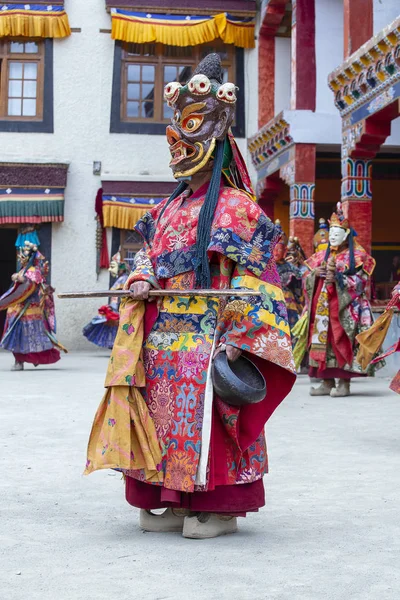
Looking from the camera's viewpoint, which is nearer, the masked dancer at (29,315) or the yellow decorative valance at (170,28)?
the masked dancer at (29,315)

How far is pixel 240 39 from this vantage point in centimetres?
1680

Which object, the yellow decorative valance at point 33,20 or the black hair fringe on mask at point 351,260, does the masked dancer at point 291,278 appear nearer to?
the black hair fringe on mask at point 351,260

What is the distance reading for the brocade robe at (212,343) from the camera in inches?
146

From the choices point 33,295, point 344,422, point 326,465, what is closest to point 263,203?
point 33,295

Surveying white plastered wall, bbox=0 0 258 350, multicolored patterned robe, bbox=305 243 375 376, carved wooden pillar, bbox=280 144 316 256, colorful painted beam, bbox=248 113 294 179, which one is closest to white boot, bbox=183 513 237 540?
multicolored patterned robe, bbox=305 243 375 376

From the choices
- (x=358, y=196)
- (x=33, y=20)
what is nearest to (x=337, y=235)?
(x=358, y=196)

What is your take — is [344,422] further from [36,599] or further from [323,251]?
[36,599]

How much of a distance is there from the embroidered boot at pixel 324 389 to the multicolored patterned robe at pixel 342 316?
183 mm

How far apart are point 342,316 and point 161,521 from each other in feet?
18.3

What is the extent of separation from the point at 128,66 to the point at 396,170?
15.9ft

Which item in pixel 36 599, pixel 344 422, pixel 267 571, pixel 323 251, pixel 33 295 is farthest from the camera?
pixel 33 295

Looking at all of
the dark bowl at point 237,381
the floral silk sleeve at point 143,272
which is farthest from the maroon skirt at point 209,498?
the floral silk sleeve at point 143,272

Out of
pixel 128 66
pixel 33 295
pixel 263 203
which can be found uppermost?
pixel 128 66

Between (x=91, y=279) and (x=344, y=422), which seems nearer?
(x=344, y=422)
